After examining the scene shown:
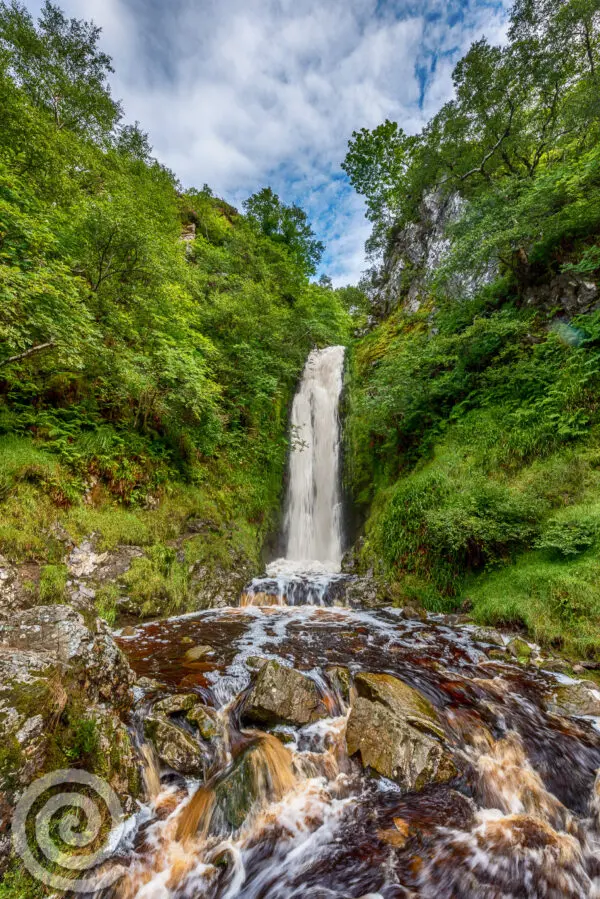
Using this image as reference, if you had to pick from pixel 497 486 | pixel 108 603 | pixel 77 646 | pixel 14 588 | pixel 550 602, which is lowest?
pixel 108 603

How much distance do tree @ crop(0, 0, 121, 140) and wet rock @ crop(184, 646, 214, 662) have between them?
744 inches

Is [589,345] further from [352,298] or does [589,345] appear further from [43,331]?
[352,298]

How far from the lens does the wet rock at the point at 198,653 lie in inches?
187

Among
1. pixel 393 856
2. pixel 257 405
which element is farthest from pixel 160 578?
pixel 257 405

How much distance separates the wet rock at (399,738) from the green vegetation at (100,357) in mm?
4614

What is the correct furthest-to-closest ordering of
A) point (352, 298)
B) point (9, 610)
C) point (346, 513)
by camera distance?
point (352, 298)
point (346, 513)
point (9, 610)

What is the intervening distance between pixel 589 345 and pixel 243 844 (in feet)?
34.7

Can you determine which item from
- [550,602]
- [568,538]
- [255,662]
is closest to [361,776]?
[255,662]

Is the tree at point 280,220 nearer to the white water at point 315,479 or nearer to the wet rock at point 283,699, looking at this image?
the white water at point 315,479

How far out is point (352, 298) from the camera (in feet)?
87.4

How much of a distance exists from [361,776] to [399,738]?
1.57 feet

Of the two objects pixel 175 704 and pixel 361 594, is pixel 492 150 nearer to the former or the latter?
pixel 361 594

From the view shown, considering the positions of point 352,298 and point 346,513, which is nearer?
point 346,513

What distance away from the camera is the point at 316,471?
1488 centimetres
